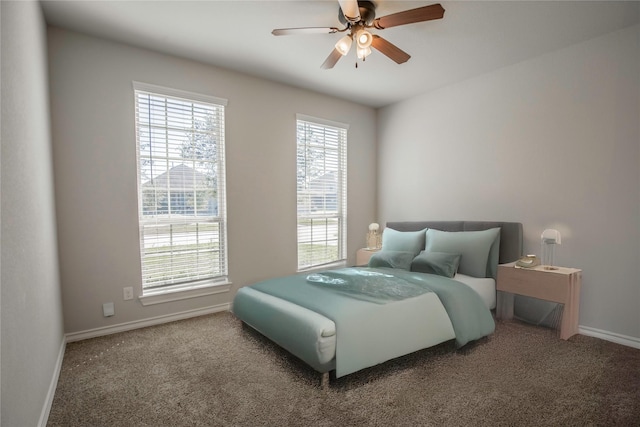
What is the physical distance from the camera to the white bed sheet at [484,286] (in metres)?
3.27

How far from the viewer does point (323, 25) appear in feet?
9.58

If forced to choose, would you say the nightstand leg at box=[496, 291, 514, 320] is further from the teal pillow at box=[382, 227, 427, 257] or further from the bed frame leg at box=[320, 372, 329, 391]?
the bed frame leg at box=[320, 372, 329, 391]

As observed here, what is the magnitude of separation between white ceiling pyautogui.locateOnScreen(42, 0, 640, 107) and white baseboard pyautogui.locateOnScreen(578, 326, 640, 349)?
106 inches

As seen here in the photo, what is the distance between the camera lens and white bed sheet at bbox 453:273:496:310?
3270mm

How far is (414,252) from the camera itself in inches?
153

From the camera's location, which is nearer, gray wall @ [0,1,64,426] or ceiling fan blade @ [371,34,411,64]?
gray wall @ [0,1,64,426]

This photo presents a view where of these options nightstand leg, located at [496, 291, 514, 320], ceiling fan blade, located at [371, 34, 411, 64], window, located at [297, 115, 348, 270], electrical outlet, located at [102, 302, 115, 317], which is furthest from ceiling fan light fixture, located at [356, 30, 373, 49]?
electrical outlet, located at [102, 302, 115, 317]

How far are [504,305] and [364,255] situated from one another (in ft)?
6.08

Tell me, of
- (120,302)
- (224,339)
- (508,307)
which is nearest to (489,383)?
(508,307)

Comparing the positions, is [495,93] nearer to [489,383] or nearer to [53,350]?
[489,383]

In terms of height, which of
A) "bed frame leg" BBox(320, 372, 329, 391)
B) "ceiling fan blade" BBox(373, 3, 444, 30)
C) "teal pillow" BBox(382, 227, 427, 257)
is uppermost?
"ceiling fan blade" BBox(373, 3, 444, 30)

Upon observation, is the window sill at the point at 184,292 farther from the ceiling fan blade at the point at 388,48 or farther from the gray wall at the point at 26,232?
the ceiling fan blade at the point at 388,48

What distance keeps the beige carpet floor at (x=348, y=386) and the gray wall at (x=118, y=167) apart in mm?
562

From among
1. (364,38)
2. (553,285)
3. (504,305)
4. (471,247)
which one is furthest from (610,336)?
(364,38)
